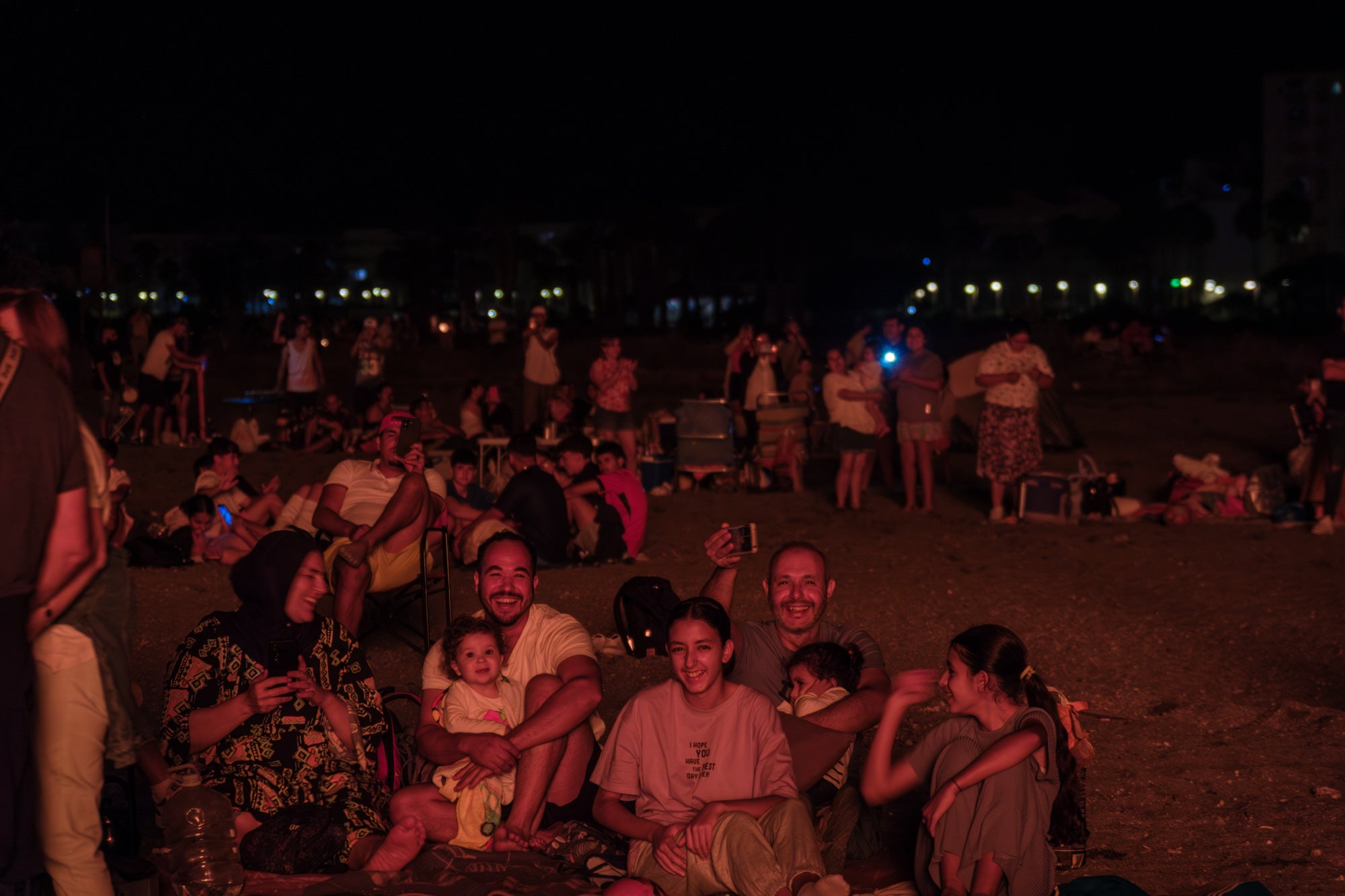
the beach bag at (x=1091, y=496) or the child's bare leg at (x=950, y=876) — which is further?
the beach bag at (x=1091, y=496)

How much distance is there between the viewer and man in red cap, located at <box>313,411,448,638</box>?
19.2 ft

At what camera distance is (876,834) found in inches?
158

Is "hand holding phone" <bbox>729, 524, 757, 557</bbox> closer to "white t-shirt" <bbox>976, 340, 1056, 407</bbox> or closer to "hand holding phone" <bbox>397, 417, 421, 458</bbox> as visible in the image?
"hand holding phone" <bbox>397, 417, 421, 458</bbox>

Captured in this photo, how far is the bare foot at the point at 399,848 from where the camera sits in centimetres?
383

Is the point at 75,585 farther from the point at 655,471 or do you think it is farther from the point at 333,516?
the point at 655,471

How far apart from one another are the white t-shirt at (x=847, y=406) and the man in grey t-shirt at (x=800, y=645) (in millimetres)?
6019

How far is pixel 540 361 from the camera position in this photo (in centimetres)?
1376

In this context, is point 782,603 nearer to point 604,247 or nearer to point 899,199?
point 899,199

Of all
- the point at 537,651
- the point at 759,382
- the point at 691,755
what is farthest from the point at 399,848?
the point at 759,382

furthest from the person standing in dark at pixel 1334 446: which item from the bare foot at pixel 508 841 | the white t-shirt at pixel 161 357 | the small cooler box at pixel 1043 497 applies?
the white t-shirt at pixel 161 357

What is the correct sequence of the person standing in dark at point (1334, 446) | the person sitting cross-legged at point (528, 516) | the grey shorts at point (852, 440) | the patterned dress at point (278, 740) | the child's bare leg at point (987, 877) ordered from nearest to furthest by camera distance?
the child's bare leg at point (987, 877)
the patterned dress at point (278, 740)
the person sitting cross-legged at point (528, 516)
the person standing in dark at point (1334, 446)
the grey shorts at point (852, 440)

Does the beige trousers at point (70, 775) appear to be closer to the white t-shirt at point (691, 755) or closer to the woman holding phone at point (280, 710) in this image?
the woman holding phone at point (280, 710)

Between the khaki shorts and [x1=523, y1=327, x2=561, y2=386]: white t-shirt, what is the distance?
25.0 ft

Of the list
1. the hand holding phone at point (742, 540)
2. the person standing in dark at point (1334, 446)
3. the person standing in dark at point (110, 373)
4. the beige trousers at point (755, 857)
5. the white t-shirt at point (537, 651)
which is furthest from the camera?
the person standing in dark at point (110, 373)
